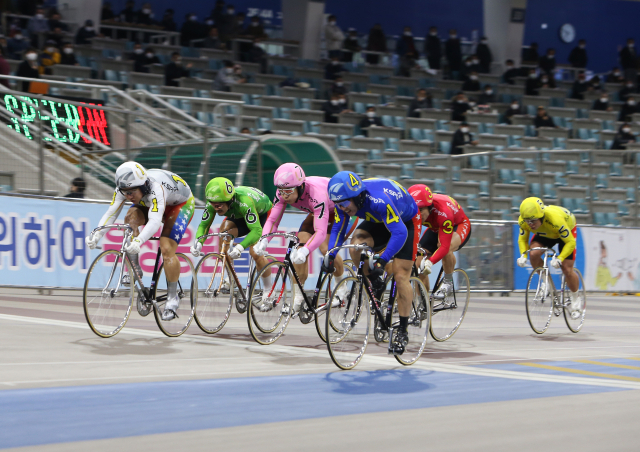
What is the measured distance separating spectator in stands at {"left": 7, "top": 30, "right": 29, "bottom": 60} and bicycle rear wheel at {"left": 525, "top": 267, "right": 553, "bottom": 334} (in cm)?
1188

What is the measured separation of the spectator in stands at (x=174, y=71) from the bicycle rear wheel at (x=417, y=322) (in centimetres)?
1255

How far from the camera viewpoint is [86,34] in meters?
18.8

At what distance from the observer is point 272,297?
7.87 m

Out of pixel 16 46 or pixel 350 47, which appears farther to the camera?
pixel 350 47

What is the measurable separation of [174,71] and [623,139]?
12140 millimetres

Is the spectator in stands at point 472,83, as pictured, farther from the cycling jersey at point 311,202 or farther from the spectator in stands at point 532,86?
the cycling jersey at point 311,202

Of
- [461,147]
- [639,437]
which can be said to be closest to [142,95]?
[461,147]

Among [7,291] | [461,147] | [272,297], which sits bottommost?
[7,291]

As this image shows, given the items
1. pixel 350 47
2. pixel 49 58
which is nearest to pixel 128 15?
pixel 49 58

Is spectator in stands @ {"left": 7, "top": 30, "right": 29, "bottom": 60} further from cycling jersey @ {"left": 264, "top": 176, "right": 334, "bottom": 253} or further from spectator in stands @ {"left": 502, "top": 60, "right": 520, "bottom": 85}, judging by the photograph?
spectator in stands @ {"left": 502, "top": 60, "right": 520, "bottom": 85}

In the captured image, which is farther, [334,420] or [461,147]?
[461,147]

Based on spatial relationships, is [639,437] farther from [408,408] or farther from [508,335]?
[508,335]

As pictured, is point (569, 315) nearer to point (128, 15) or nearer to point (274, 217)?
Result: point (274, 217)

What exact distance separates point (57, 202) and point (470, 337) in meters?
6.05
